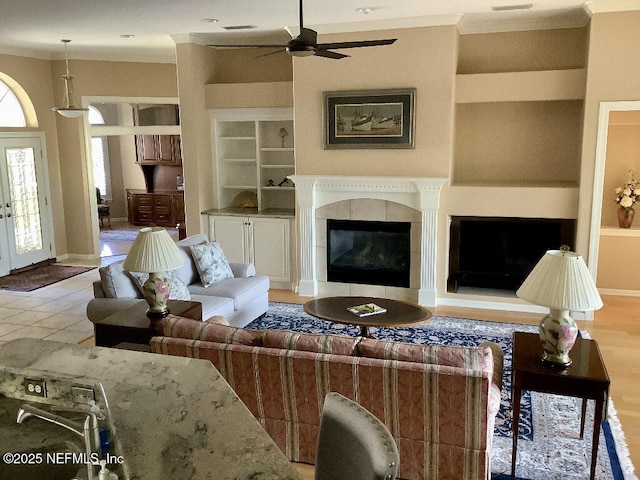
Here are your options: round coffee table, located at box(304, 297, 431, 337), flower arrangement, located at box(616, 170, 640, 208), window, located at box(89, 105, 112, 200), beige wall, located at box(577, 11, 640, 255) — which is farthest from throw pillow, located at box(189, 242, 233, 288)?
window, located at box(89, 105, 112, 200)

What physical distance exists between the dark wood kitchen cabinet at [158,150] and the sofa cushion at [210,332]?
930 cm

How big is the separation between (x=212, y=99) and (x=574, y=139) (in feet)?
14.5

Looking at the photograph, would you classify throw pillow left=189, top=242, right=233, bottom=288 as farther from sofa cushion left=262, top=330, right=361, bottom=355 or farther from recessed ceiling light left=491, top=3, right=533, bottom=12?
recessed ceiling light left=491, top=3, right=533, bottom=12

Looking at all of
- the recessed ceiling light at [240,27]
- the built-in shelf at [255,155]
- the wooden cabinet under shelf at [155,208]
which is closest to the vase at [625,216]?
the built-in shelf at [255,155]

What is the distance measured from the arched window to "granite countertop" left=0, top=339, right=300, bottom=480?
7072mm

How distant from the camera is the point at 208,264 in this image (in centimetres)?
571

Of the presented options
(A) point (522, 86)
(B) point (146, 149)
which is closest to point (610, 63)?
(A) point (522, 86)

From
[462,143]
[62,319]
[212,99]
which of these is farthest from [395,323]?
[212,99]

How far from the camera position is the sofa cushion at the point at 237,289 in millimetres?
5438

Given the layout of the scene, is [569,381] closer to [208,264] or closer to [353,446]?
[353,446]

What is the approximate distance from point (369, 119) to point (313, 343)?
12.5ft

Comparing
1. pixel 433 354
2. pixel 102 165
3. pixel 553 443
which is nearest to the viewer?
pixel 433 354

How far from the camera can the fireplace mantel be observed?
631 cm

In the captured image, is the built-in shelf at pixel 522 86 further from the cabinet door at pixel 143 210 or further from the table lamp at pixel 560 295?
the cabinet door at pixel 143 210
